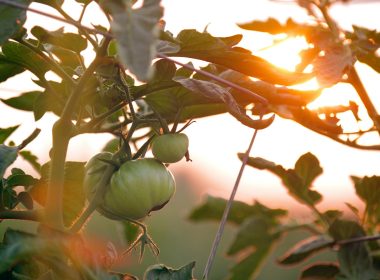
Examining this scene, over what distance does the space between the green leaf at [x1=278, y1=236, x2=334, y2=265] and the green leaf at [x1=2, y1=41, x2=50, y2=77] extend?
37cm

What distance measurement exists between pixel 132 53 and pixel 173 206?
407cm

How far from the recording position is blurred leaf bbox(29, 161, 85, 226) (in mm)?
597

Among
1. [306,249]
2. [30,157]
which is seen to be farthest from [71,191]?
[306,249]

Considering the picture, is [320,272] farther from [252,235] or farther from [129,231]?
[129,231]

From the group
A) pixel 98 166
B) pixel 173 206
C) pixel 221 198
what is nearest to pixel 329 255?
pixel 173 206

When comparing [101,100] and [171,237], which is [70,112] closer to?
[101,100]

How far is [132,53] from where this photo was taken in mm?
306

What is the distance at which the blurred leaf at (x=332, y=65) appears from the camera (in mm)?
561

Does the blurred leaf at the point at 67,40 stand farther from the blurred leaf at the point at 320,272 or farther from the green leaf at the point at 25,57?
the blurred leaf at the point at 320,272

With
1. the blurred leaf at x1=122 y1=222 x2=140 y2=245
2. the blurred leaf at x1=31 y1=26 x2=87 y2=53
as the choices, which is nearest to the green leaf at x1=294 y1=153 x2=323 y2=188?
the blurred leaf at x1=122 y1=222 x2=140 y2=245

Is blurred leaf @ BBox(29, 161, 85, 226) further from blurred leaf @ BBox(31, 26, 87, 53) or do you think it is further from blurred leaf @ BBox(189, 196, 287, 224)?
blurred leaf @ BBox(189, 196, 287, 224)

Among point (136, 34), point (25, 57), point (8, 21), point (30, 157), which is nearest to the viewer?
point (136, 34)

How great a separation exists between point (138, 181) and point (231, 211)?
378 mm

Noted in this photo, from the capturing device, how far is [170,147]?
0.52 meters
